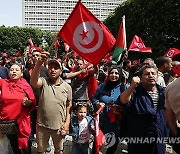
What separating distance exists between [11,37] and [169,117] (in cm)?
6342

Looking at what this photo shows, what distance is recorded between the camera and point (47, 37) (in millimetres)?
71812

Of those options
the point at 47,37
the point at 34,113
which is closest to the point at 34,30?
the point at 47,37

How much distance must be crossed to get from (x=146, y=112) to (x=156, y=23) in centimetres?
2033

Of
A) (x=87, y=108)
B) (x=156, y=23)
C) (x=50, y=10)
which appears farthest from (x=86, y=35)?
(x=50, y=10)

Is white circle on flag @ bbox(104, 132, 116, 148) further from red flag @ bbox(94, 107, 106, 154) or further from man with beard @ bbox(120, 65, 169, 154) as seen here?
man with beard @ bbox(120, 65, 169, 154)

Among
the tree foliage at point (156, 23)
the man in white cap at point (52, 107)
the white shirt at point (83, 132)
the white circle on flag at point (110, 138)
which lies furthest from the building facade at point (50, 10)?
the man in white cap at point (52, 107)

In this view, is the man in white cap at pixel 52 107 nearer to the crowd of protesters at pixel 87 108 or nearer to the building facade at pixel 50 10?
the crowd of protesters at pixel 87 108

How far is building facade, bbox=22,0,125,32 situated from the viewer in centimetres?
11705

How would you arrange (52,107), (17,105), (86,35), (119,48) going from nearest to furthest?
(86,35), (52,107), (17,105), (119,48)

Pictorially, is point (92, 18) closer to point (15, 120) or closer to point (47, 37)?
point (15, 120)

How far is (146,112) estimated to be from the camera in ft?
12.3

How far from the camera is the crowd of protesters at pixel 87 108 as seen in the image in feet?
12.4

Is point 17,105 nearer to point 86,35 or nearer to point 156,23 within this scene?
point 86,35

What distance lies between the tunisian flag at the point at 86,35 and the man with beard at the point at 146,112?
0.60 m
